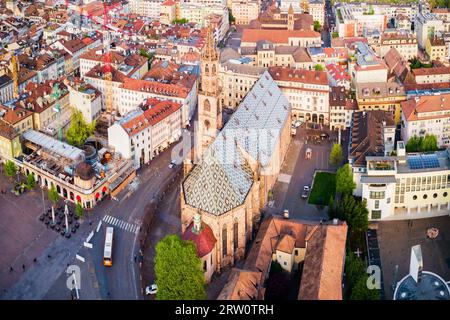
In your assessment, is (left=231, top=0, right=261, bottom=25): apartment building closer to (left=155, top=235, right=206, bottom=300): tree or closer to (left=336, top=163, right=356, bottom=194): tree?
(left=336, top=163, right=356, bottom=194): tree

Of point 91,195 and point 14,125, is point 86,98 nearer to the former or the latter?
point 14,125

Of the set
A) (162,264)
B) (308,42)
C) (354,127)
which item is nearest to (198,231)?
(162,264)

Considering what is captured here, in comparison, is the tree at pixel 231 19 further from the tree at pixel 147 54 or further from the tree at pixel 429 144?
the tree at pixel 429 144

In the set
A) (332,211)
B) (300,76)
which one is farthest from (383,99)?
(332,211)

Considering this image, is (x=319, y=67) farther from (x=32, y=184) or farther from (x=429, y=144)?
(x=32, y=184)

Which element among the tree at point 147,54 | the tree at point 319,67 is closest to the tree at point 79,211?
the tree at point 147,54

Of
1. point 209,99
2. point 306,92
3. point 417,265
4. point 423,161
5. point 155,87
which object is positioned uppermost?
point 209,99
